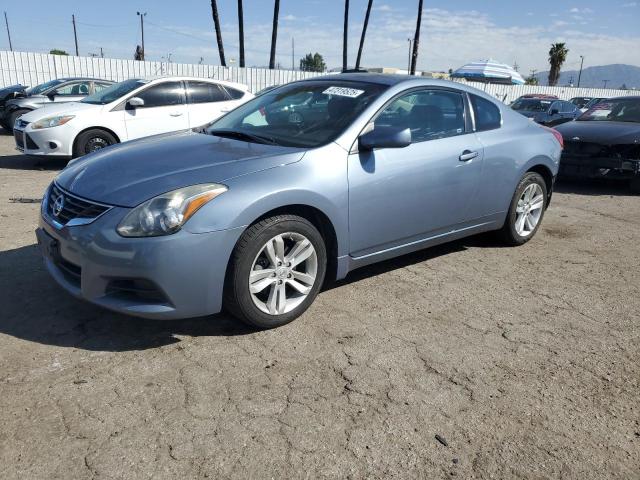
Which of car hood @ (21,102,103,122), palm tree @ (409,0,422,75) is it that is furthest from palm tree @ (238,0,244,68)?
car hood @ (21,102,103,122)

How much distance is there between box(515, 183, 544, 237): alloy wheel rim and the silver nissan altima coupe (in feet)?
1.16

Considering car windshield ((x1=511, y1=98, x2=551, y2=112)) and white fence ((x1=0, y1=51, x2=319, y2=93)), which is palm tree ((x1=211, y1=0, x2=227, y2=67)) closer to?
white fence ((x1=0, y1=51, x2=319, y2=93))

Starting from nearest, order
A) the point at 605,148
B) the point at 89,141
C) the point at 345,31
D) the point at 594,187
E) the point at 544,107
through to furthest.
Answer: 1. the point at 605,148
2. the point at 89,141
3. the point at 594,187
4. the point at 544,107
5. the point at 345,31

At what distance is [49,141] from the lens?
8641 mm

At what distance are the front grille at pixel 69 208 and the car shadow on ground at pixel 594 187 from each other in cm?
740

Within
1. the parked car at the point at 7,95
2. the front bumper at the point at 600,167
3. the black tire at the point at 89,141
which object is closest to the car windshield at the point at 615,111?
the front bumper at the point at 600,167

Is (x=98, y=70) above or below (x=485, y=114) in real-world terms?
below

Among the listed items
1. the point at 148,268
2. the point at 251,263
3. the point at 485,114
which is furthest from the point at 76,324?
the point at 485,114

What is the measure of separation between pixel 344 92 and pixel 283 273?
1.58 metres

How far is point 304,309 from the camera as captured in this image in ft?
11.6

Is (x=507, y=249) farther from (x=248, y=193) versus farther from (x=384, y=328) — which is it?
(x=248, y=193)

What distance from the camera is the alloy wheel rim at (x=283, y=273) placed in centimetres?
326

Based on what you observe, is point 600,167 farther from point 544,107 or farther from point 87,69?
point 87,69

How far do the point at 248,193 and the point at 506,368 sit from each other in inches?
69.3
